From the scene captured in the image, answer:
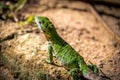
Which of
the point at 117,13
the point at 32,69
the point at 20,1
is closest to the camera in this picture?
the point at 32,69

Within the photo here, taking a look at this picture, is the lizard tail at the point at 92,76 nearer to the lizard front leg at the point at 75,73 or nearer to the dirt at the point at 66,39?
the lizard front leg at the point at 75,73

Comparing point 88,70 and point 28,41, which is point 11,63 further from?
point 88,70

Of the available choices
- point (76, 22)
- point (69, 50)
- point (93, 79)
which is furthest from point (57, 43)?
point (76, 22)

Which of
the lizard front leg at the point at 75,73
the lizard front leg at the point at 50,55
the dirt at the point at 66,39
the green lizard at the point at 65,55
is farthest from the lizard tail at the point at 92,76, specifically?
the lizard front leg at the point at 50,55

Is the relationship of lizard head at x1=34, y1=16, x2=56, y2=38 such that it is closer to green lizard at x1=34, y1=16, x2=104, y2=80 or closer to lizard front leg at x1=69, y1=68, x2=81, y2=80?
green lizard at x1=34, y1=16, x2=104, y2=80

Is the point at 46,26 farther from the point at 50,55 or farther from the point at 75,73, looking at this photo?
the point at 75,73

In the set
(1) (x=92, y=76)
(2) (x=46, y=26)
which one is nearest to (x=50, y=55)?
(2) (x=46, y=26)
